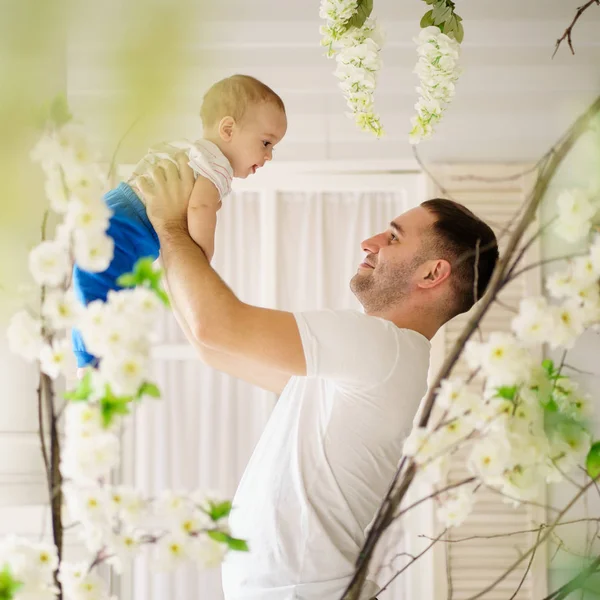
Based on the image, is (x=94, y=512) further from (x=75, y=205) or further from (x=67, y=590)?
(x=75, y=205)

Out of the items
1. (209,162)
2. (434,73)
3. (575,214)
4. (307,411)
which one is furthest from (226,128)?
(575,214)

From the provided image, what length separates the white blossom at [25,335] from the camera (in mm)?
626

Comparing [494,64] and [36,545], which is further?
[494,64]

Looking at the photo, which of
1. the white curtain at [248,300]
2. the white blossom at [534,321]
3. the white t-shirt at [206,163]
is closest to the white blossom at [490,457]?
the white blossom at [534,321]

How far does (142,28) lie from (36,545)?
1.69ft

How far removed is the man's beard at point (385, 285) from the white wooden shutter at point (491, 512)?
6.31 feet

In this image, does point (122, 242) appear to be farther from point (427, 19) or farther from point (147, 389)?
point (147, 389)

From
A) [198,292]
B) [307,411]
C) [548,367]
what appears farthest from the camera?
[307,411]

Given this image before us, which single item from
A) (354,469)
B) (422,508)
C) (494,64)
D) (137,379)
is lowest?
(422,508)

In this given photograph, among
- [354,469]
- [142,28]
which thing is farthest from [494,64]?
[142,28]

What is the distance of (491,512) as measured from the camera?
3.42 metres

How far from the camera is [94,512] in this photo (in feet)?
2.14

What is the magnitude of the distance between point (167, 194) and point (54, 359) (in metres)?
0.71

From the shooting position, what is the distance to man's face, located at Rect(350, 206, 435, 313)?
1515mm
